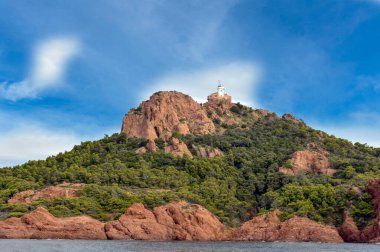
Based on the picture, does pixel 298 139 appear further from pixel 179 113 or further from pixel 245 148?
pixel 179 113

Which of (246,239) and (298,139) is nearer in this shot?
(246,239)

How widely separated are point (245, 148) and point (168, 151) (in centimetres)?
2351

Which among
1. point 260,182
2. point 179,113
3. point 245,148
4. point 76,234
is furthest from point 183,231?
point 179,113

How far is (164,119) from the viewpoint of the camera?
5910 inches

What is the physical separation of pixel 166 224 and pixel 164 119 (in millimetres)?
60586

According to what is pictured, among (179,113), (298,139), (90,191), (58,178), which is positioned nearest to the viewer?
(90,191)

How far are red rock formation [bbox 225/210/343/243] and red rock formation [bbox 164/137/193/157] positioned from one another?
137 feet

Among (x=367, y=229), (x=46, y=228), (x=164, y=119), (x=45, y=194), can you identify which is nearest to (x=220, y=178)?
(x=164, y=119)

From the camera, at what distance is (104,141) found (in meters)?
152

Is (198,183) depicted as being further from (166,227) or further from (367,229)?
(367,229)

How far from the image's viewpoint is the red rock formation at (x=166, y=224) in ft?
297

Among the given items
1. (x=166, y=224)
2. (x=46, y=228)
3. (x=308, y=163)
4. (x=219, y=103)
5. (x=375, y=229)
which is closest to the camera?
(x=375, y=229)

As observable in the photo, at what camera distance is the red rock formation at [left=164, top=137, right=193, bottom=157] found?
13662 cm

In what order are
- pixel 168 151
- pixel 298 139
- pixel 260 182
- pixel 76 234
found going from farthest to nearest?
pixel 298 139 < pixel 168 151 < pixel 260 182 < pixel 76 234
